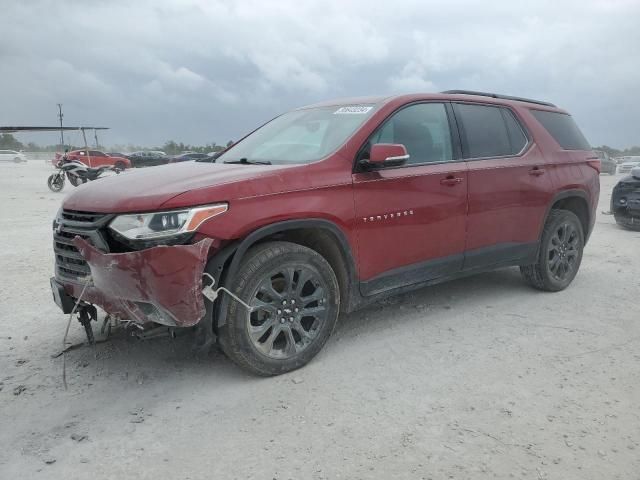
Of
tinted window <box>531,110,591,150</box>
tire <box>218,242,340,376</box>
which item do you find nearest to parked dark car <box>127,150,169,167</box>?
tinted window <box>531,110,591,150</box>

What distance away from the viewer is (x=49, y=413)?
2898 mm

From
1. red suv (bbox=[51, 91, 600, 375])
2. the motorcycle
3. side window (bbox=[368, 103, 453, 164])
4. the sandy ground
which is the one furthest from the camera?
the motorcycle

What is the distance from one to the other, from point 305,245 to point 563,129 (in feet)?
10.8

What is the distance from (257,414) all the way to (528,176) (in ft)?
10.6

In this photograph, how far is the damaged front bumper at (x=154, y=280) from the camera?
9.00 feet

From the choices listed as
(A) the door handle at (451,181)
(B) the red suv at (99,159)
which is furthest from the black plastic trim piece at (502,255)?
(B) the red suv at (99,159)

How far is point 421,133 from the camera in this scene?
159 inches

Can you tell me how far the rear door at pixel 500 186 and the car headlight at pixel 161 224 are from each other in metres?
2.32

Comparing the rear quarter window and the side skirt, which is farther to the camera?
the rear quarter window

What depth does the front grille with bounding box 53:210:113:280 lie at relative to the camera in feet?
9.68

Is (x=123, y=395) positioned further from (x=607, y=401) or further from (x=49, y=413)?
(x=607, y=401)

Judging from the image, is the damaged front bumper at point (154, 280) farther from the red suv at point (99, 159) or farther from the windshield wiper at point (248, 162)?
the red suv at point (99, 159)

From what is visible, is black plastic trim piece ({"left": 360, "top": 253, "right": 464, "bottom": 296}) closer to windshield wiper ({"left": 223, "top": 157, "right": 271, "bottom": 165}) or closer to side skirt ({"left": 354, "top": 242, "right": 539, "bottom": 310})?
side skirt ({"left": 354, "top": 242, "right": 539, "bottom": 310})

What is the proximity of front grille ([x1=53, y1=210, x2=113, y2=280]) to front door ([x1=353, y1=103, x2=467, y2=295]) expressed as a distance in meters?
1.62
